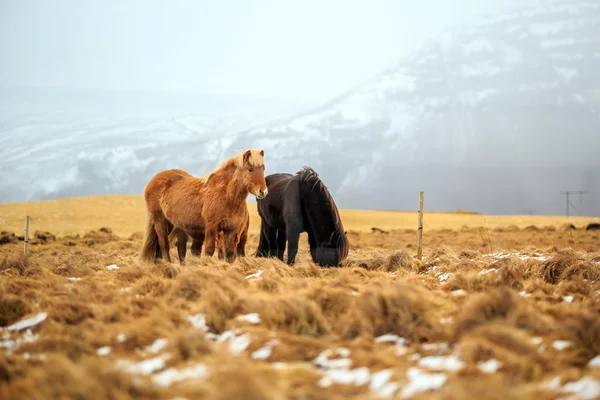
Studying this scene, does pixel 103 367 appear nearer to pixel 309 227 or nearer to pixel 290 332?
pixel 290 332

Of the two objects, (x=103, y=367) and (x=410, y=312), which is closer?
(x=103, y=367)

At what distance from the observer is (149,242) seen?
472 inches

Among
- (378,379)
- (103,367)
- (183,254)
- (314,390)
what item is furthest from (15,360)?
(183,254)

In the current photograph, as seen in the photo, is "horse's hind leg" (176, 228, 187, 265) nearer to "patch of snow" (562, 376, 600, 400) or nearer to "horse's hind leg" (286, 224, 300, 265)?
"horse's hind leg" (286, 224, 300, 265)

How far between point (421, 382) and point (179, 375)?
169cm

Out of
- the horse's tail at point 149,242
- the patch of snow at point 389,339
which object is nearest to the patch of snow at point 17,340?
the patch of snow at point 389,339

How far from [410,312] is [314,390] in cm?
192

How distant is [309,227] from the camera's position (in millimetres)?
11094

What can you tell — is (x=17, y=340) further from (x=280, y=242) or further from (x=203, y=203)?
(x=280, y=242)

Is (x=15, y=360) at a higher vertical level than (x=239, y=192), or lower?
lower

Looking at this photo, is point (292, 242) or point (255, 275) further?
point (292, 242)

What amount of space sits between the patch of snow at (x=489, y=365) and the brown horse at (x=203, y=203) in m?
6.13

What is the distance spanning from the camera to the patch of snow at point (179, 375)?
166 inches

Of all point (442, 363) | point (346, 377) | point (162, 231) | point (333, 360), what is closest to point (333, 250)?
point (162, 231)
